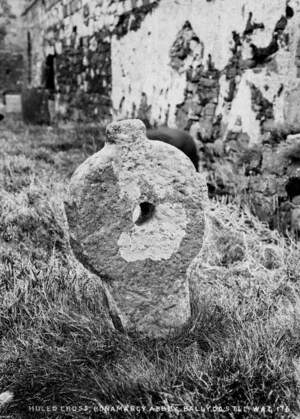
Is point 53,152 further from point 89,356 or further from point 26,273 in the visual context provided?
point 89,356

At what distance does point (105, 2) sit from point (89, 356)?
5.66 meters

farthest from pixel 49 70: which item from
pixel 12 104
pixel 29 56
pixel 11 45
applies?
pixel 11 45

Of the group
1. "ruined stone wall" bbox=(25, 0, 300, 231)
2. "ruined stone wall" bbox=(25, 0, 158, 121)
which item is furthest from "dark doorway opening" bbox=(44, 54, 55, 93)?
"ruined stone wall" bbox=(25, 0, 300, 231)

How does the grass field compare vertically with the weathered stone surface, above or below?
below

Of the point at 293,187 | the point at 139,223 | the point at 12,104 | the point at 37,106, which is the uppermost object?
the point at 139,223

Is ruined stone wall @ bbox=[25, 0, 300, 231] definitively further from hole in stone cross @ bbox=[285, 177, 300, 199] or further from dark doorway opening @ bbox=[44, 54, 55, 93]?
dark doorway opening @ bbox=[44, 54, 55, 93]

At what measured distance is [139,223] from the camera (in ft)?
7.05

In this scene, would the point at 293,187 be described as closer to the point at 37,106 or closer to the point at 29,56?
the point at 37,106

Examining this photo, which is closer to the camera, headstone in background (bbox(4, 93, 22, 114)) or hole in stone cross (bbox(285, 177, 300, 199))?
hole in stone cross (bbox(285, 177, 300, 199))

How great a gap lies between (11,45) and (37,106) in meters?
5.21

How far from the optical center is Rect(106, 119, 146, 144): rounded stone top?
198 centimetres

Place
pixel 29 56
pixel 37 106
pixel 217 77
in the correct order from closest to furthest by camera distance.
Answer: pixel 217 77 < pixel 37 106 < pixel 29 56

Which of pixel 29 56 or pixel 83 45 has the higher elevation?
pixel 83 45

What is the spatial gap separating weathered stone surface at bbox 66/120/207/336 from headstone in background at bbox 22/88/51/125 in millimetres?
7007
